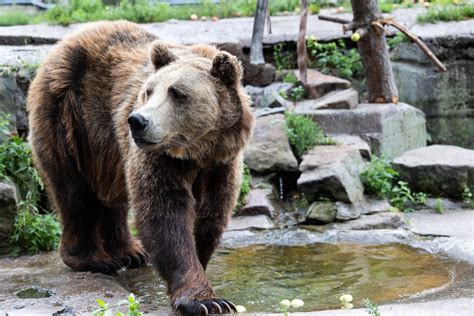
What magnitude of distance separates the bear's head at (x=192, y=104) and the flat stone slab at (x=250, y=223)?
7.88 feet

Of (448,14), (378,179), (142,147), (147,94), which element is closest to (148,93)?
(147,94)

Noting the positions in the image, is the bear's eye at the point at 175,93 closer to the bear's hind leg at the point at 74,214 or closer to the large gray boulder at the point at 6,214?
the bear's hind leg at the point at 74,214

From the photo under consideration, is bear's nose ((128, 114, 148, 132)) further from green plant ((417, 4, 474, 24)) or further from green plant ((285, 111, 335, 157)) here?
green plant ((417, 4, 474, 24))

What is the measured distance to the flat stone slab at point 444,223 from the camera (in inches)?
263

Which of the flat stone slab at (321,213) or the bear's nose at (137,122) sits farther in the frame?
the flat stone slab at (321,213)

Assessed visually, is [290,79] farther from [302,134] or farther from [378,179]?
[378,179]

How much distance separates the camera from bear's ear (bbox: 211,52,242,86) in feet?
15.7

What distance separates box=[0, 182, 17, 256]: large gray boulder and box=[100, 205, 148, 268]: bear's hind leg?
76cm

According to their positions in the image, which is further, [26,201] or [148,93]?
[26,201]

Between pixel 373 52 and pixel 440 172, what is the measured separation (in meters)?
2.02

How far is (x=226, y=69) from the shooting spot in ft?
15.8

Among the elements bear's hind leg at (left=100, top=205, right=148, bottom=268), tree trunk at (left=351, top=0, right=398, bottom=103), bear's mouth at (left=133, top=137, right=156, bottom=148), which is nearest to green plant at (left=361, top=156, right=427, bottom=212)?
tree trunk at (left=351, top=0, right=398, bottom=103)

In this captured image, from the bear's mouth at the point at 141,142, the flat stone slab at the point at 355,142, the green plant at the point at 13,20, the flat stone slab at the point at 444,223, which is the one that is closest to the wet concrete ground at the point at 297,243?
the flat stone slab at the point at 444,223

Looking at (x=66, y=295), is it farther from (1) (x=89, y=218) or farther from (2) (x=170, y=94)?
(2) (x=170, y=94)
